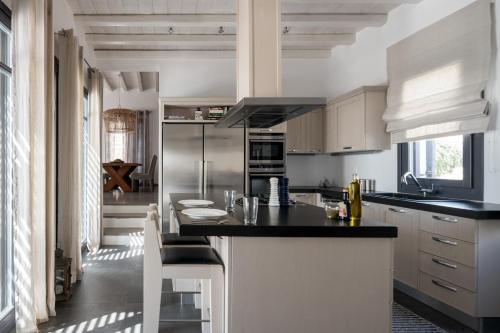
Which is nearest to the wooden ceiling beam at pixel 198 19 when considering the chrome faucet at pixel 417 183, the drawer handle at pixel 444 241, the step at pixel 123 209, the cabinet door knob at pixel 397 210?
the chrome faucet at pixel 417 183

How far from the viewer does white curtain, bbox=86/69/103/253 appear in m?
5.86

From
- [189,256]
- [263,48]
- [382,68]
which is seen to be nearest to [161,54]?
[382,68]

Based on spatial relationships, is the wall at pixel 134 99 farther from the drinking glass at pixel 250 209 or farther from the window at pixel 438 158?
the drinking glass at pixel 250 209

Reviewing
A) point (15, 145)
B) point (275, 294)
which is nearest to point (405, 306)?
point (275, 294)

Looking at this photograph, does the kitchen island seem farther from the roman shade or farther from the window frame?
the roman shade

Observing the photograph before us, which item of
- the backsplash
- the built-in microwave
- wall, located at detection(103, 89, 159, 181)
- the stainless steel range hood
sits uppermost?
wall, located at detection(103, 89, 159, 181)

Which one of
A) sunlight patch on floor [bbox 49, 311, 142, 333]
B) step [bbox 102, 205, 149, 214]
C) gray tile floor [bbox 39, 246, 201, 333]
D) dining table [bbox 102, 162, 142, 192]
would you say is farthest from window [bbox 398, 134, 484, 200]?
dining table [bbox 102, 162, 142, 192]

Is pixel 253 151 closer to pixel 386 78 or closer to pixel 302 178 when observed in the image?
pixel 302 178

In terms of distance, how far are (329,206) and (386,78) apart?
3.05 m

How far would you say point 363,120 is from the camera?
4.95 meters

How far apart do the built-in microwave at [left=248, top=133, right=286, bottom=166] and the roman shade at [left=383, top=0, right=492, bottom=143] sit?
1.59 m

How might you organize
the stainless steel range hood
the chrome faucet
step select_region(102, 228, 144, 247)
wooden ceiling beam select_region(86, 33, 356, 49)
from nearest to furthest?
the stainless steel range hood, the chrome faucet, wooden ceiling beam select_region(86, 33, 356, 49), step select_region(102, 228, 144, 247)

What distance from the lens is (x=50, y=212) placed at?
10.9 feet

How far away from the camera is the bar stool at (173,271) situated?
2508mm
